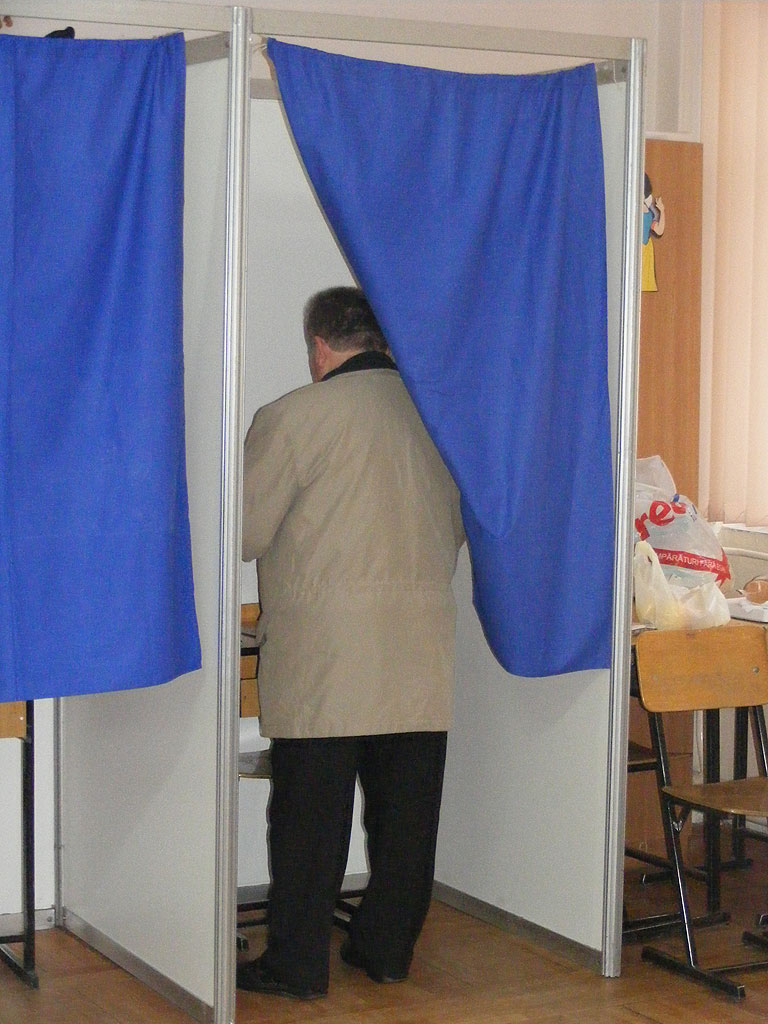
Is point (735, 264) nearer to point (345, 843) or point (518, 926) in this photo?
point (518, 926)

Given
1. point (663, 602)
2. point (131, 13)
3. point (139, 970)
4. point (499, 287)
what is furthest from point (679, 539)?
point (131, 13)

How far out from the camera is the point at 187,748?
107 inches

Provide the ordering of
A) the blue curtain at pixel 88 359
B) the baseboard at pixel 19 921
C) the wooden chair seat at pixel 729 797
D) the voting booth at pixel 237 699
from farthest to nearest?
the baseboard at pixel 19 921, the wooden chair seat at pixel 729 797, the voting booth at pixel 237 699, the blue curtain at pixel 88 359

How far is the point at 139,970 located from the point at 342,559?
1.01 metres

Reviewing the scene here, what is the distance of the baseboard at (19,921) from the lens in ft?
10.6

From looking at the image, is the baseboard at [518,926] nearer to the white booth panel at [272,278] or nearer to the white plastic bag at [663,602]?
the white booth panel at [272,278]

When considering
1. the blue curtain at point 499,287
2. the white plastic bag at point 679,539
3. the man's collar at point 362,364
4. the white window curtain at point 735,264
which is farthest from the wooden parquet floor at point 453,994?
the white window curtain at point 735,264

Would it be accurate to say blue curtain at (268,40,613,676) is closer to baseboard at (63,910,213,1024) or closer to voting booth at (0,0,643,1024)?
voting booth at (0,0,643,1024)

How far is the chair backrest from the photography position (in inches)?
124

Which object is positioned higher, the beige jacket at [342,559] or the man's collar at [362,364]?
the man's collar at [362,364]

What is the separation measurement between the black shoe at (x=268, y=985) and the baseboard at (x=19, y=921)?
594 millimetres

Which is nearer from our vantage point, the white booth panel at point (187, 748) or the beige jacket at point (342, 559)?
the white booth panel at point (187, 748)

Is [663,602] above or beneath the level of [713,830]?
above

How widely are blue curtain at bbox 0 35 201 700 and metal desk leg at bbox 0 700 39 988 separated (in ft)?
1.83
